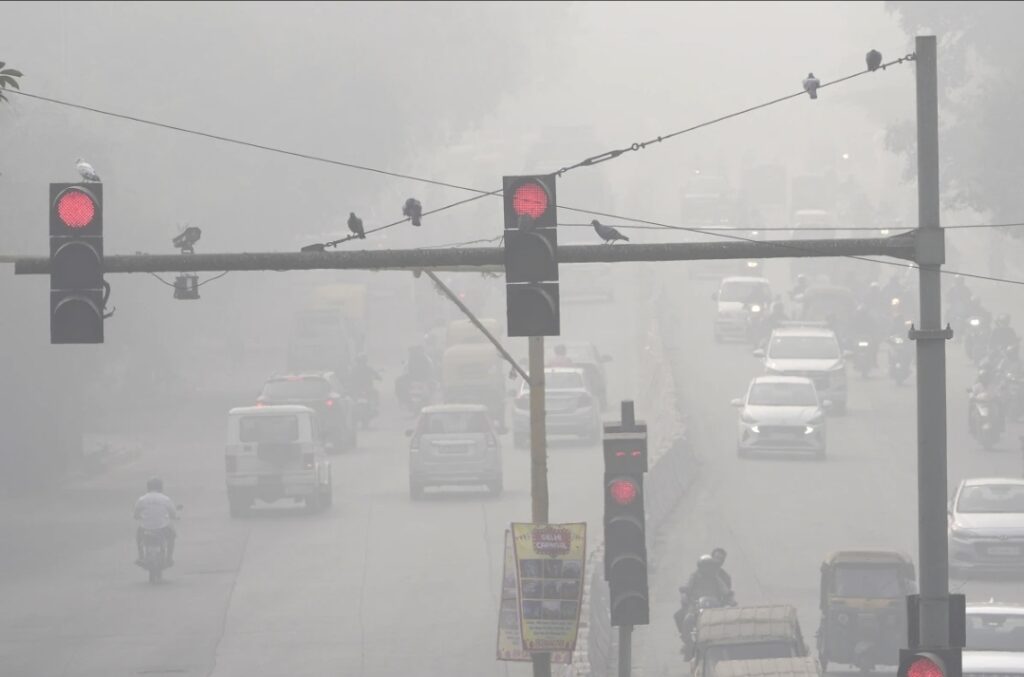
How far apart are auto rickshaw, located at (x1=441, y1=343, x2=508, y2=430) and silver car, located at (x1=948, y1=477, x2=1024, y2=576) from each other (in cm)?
2138

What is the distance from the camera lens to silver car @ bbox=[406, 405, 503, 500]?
120 feet

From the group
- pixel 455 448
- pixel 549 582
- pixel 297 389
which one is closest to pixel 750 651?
pixel 549 582

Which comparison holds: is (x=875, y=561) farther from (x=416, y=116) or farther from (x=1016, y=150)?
(x=416, y=116)

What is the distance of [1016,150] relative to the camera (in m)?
49.9

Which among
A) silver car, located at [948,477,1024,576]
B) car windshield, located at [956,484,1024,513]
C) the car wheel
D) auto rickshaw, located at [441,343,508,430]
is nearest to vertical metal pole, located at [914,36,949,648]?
silver car, located at [948,477,1024,576]

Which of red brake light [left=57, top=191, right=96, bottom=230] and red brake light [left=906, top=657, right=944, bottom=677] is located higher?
red brake light [left=57, top=191, right=96, bottom=230]

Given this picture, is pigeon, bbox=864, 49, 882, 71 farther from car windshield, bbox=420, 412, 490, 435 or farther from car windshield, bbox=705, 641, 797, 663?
car windshield, bbox=420, 412, 490, 435

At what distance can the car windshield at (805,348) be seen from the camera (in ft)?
155

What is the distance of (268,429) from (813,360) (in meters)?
17.6

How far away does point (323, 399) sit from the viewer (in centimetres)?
4394

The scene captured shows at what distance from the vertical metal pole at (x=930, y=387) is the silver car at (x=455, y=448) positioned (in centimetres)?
2533

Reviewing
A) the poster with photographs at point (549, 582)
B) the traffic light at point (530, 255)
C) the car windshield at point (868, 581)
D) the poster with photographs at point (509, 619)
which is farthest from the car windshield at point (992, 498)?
the traffic light at point (530, 255)

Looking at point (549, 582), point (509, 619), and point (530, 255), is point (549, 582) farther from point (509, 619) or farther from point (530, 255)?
point (530, 255)

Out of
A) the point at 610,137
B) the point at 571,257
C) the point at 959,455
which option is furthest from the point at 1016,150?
the point at 610,137
